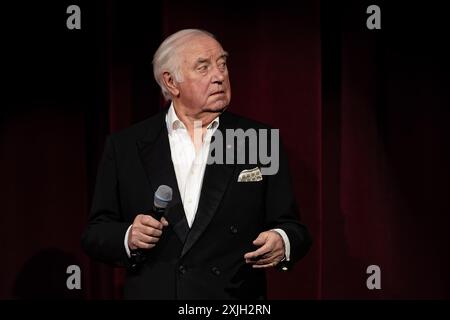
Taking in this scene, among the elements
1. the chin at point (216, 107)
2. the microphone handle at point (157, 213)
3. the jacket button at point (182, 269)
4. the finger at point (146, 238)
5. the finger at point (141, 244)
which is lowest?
the jacket button at point (182, 269)

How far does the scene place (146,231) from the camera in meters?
1.90

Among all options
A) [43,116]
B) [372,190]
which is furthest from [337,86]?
[43,116]

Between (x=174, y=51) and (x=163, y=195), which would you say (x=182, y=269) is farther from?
(x=174, y=51)

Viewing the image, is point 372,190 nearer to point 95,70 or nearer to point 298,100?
point 298,100

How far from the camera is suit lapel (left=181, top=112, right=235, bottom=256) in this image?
205 cm

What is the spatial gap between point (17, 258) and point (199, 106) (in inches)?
39.1

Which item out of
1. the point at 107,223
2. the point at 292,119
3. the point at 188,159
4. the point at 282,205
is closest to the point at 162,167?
the point at 188,159

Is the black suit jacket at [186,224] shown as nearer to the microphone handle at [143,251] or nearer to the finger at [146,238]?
the microphone handle at [143,251]

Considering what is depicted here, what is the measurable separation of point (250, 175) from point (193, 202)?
17 cm

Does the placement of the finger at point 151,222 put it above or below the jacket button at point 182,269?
above

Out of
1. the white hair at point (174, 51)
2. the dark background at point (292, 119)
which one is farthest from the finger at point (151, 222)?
the dark background at point (292, 119)

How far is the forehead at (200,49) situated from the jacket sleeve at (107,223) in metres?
0.32

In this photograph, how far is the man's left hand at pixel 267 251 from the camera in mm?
1950

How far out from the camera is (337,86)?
2744 millimetres
